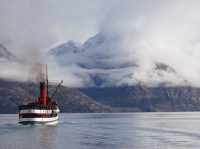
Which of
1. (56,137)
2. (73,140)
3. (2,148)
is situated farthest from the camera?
(56,137)

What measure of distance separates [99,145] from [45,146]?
1569 cm

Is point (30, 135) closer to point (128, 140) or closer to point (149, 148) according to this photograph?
point (128, 140)

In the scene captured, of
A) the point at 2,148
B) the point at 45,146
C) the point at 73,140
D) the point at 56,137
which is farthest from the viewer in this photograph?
the point at 56,137

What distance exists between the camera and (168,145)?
471ft

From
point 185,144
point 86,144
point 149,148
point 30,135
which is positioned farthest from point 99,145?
point 30,135

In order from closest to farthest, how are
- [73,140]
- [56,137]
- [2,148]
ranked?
[2,148], [73,140], [56,137]

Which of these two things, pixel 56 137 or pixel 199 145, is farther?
pixel 56 137

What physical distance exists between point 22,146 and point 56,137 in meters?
35.6

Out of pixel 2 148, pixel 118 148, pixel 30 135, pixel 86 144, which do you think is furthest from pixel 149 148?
pixel 30 135

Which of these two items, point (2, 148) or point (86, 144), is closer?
point (2, 148)

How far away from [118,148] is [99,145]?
9069mm

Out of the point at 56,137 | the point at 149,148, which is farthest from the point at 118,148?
the point at 56,137

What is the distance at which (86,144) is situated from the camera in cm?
14512

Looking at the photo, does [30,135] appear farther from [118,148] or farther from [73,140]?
[118,148]
